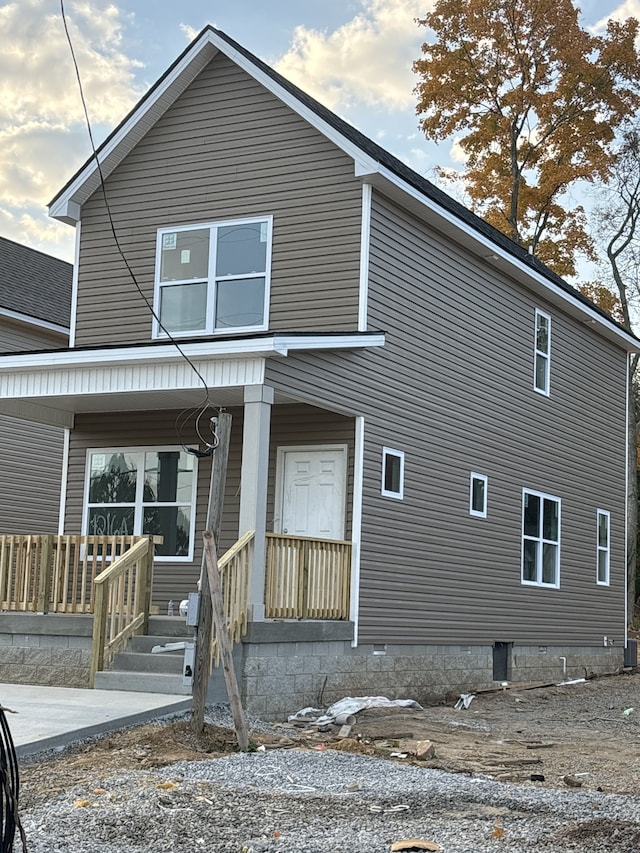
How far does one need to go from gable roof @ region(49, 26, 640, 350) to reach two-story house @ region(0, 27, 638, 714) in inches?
1.8

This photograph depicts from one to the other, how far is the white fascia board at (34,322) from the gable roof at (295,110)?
4.70m

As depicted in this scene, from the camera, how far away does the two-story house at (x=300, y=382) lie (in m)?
13.5

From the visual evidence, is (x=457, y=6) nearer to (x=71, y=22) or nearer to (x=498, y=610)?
(x=498, y=610)

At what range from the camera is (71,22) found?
32.3ft

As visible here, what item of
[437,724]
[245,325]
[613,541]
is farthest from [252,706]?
[613,541]

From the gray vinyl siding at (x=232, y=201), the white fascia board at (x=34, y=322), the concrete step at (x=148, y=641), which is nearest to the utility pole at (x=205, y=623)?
the concrete step at (x=148, y=641)

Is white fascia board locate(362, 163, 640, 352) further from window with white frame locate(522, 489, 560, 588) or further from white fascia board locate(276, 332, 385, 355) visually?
window with white frame locate(522, 489, 560, 588)

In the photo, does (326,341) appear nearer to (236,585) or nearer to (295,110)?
(236,585)

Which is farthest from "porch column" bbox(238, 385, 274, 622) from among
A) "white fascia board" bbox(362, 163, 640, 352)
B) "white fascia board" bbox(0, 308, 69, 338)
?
"white fascia board" bbox(0, 308, 69, 338)

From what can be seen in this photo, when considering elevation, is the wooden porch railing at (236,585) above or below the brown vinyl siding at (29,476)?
below

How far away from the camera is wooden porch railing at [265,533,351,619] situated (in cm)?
1307

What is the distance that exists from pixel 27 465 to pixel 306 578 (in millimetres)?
9997

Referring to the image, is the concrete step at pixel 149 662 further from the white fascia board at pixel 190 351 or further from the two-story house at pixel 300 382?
the white fascia board at pixel 190 351

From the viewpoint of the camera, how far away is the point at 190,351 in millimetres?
12852
